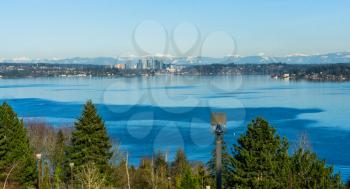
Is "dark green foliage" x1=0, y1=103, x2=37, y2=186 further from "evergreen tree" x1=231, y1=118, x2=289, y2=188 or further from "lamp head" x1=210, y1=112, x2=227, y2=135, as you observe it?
"lamp head" x1=210, y1=112, x2=227, y2=135

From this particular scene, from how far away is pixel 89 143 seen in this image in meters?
16.1

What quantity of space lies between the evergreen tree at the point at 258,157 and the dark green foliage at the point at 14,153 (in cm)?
697

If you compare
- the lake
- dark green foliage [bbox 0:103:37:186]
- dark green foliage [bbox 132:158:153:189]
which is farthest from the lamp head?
the lake

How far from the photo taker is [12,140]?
1672 centimetres

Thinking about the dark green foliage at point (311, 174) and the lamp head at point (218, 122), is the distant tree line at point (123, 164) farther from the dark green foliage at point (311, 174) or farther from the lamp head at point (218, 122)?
the lamp head at point (218, 122)

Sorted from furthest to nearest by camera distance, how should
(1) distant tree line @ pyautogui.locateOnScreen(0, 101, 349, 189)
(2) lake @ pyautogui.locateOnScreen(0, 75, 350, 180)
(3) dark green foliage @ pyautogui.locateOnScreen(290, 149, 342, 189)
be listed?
1. (2) lake @ pyautogui.locateOnScreen(0, 75, 350, 180)
2. (1) distant tree line @ pyautogui.locateOnScreen(0, 101, 349, 189)
3. (3) dark green foliage @ pyautogui.locateOnScreen(290, 149, 342, 189)

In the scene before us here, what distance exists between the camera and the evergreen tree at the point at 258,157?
12.1 metres

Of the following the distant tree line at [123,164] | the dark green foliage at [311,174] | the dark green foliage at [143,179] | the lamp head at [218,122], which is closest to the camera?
the lamp head at [218,122]

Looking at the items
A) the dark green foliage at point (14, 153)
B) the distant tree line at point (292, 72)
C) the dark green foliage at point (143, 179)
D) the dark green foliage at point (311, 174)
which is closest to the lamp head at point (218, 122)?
the dark green foliage at point (311, 174)

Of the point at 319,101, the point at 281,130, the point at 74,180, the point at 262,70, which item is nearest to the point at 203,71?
the point at 262,70

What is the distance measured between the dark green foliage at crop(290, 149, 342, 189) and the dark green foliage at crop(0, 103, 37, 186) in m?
8.72

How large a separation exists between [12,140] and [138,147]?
2384cm

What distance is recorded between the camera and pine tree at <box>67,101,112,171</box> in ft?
52.4

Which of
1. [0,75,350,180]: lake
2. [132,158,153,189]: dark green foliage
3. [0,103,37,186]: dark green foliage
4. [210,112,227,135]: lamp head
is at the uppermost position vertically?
[210,112,227,135]: lamp head
